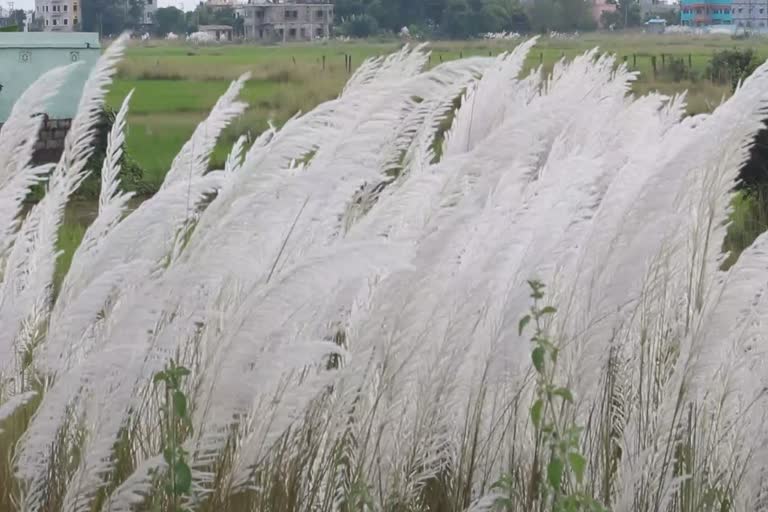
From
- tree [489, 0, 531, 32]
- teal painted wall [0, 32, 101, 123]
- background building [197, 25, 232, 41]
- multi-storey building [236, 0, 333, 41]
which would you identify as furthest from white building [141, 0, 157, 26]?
teal painted wall [0, 32, 101, 123]

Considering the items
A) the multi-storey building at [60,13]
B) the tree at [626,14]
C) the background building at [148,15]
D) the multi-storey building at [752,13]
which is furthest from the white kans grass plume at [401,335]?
the background building at [148,15]

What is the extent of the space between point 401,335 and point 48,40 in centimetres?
906

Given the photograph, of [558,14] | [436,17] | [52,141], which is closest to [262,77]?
[436,17]

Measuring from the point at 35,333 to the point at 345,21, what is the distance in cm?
2515

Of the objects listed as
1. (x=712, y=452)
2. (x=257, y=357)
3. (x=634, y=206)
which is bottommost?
(x=712, y=452)

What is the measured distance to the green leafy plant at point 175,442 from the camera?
6.71 feet

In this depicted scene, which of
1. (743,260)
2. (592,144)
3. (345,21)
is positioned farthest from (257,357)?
(345,21)

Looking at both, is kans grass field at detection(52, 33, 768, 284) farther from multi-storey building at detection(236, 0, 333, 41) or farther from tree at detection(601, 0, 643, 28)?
multi-storey building at detection(236, 0, 333, 41)

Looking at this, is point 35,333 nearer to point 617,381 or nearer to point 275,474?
point 275,474

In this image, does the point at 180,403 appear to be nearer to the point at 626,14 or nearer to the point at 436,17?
the point at 436,17

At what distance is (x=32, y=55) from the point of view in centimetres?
1080

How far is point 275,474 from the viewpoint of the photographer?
91.0 inches

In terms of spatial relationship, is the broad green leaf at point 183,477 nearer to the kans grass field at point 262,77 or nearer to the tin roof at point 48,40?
the kans grass field at point 262,77

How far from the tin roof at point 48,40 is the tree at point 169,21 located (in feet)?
60.6
